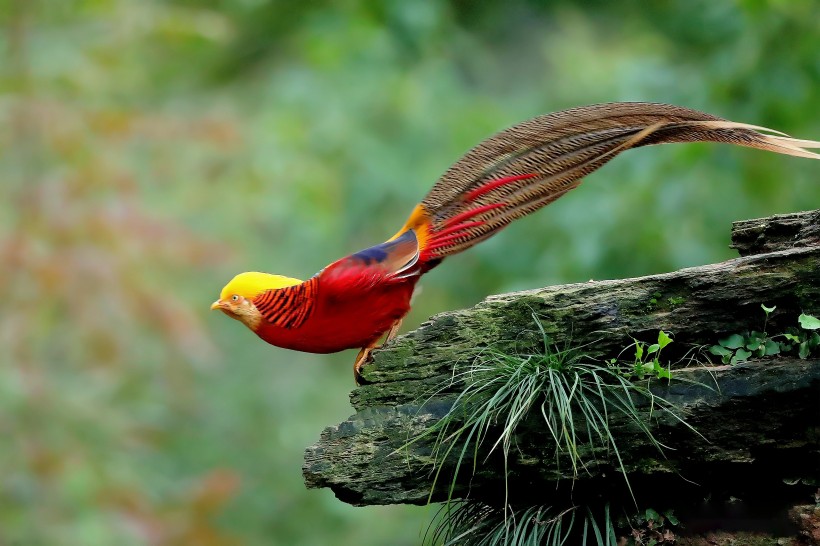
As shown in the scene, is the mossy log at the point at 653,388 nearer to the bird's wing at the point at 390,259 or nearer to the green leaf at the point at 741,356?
the green leaf at the point at 741,356

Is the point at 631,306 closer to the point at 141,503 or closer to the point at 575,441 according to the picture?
the point at 575,441

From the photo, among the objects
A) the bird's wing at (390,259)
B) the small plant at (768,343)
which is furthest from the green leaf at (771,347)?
the bird's wing at (390,259)

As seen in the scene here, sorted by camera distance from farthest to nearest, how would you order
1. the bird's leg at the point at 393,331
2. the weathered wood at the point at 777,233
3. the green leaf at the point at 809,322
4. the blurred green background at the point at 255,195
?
the blurred green background at the point at 255,195, the bird's leg at the point at 393,331, the weathered wood at the point at 777,233, the green leaf at the point at 809,322

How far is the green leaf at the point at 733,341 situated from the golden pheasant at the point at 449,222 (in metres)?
0.70

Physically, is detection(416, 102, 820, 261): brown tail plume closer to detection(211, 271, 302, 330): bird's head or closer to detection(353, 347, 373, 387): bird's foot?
detection(353, 347, 373, 387): bird's foot

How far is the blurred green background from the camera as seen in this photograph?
25.2ft

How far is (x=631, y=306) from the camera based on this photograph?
347 cm

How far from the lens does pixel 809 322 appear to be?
3.22 metres

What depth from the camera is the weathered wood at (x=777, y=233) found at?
137 inches

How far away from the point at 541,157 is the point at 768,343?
1.05 m

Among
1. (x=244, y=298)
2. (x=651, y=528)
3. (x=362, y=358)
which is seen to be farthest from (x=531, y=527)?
(x=244, y=298)

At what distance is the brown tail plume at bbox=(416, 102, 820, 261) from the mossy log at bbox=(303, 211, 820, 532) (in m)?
0.35

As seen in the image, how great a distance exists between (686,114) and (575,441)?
1.20 meters

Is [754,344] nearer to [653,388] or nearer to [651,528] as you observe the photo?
[653,388]
